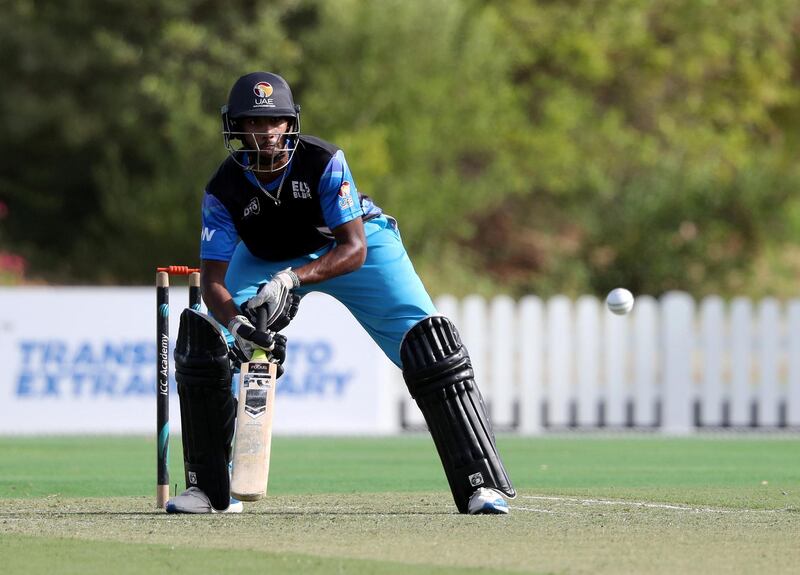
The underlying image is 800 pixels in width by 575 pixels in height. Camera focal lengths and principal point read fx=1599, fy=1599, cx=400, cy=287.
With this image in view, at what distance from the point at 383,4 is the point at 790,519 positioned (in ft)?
54.3

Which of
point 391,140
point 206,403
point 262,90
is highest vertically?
point 391,140

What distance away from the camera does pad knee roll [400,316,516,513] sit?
6.66 m

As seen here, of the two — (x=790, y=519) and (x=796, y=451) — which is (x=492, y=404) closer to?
(x=796, y=451)

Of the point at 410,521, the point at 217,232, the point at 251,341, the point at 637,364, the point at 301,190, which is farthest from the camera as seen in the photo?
the point at 637,364

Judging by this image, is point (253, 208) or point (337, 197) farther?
point (253, 208)

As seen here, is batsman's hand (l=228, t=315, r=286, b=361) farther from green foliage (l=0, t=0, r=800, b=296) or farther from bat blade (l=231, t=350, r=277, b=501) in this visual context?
green foliage (l=0, t=0, r=800, b=296)

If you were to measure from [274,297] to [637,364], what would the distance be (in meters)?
9.29

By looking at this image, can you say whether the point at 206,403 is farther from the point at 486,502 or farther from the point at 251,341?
the point at 486,502

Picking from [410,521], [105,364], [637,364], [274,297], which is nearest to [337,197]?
[274,297]

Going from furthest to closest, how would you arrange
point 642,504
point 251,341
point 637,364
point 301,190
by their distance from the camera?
point 637,364 < point 642,504 < point 301,190 < point 251,341

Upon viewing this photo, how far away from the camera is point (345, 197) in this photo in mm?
6656

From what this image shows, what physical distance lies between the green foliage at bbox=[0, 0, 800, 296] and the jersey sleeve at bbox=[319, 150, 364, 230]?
14374 mm

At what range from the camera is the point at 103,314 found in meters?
14.4

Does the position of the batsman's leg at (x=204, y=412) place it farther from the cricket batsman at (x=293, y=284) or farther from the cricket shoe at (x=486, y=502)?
the cricket shoe at (x=486, y=502)
